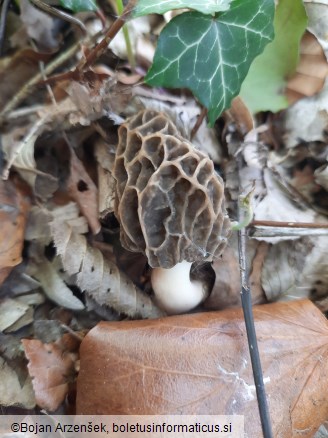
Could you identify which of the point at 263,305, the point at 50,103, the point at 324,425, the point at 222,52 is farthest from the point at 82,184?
the point at 324,425

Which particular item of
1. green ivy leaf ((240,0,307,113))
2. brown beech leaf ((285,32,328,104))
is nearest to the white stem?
green ivy leaf ((240,0,307,113))

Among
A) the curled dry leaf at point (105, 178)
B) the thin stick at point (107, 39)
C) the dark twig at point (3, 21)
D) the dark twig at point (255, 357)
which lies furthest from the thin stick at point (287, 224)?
the dark twig at point (3, 21)

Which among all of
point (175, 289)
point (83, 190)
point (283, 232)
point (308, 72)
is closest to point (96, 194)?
point (83, 190)

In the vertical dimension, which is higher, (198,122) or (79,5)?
(79,5)

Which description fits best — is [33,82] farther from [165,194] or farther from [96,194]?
[165,194]

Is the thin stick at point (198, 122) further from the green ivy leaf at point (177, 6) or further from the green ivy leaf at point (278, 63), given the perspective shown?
the green ivy leaf at point (177, 6)

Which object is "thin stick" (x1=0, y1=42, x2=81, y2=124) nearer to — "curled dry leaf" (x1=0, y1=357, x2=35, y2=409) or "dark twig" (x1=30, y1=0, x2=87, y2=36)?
"dark twig" (x1=30, y1=0, x2=87, y2=36)

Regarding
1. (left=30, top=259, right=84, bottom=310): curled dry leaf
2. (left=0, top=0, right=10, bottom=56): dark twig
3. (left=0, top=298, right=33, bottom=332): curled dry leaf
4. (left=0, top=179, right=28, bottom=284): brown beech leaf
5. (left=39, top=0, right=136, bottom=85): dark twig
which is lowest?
(left=0, top=298, right=33, bottom=332): curled dry leaf
